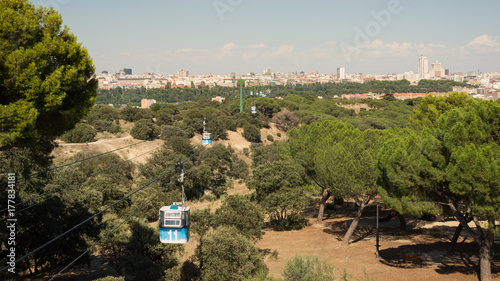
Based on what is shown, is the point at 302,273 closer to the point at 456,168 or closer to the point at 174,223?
the point at 174,223

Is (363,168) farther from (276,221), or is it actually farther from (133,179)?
(133,179)

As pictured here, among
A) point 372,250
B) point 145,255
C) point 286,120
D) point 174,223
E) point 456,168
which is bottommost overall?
point 372,250

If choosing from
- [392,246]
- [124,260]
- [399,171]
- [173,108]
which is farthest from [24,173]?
[173,108]

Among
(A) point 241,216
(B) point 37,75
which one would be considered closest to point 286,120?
(A) point 241,216

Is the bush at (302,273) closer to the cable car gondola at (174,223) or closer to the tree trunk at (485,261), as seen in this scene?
the cable car gondola at (174,223)

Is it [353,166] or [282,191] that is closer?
[353,166]

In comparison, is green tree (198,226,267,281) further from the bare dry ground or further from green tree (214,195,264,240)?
green tree (214,195,264,240)

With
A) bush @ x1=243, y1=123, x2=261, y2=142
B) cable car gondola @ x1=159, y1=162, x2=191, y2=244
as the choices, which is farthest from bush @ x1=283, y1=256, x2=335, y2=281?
bush @ x1=243, y1=123, x2=261, y2=142
